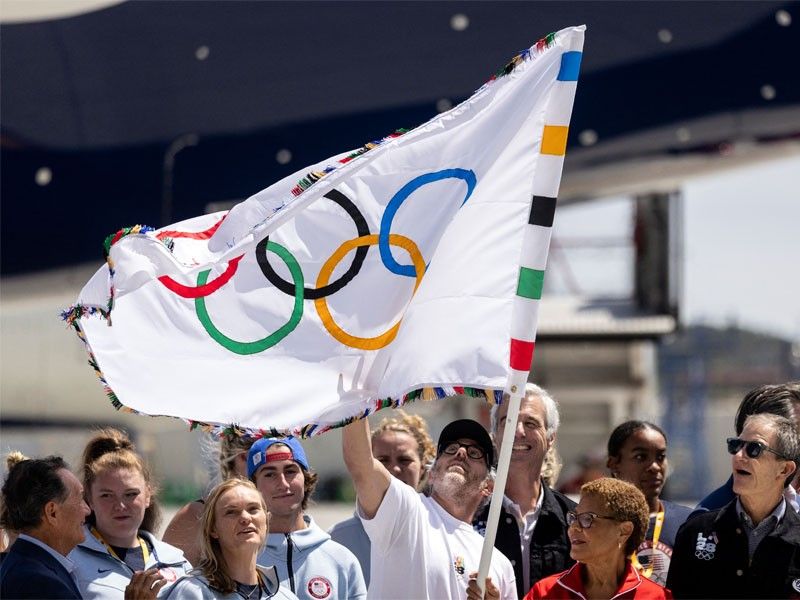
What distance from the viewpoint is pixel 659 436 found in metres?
5.34

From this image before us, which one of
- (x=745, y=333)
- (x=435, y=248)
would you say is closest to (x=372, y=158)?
(x=435, y=248)

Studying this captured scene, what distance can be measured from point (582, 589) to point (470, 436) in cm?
60

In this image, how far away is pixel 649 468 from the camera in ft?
17.2

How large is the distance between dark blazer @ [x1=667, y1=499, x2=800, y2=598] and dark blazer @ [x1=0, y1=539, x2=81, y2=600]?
1.92 metres

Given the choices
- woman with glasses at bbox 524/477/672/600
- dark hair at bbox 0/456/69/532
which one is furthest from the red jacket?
dark hair at bbox 0/456/69/532

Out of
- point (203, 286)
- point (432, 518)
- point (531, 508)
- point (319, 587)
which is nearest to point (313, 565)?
point (319, 587)

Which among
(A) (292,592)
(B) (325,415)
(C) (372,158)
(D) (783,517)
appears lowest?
(A) (292,592)

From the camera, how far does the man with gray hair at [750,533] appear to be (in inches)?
168

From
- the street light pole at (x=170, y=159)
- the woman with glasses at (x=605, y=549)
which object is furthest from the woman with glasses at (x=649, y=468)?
the street light pole at (x=170, y=159)

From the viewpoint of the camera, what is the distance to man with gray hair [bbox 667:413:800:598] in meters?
4.28

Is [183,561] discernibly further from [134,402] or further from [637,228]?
[637,228]

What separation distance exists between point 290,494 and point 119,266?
1271 mm

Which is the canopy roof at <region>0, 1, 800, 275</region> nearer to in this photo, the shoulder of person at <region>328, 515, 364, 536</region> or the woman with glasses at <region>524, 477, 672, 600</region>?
the shoulder of person at <region>328, 515, 364, 536</region>

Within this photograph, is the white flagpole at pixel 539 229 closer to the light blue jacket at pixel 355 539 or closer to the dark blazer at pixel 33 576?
the dark blazer at pixel 33 576
